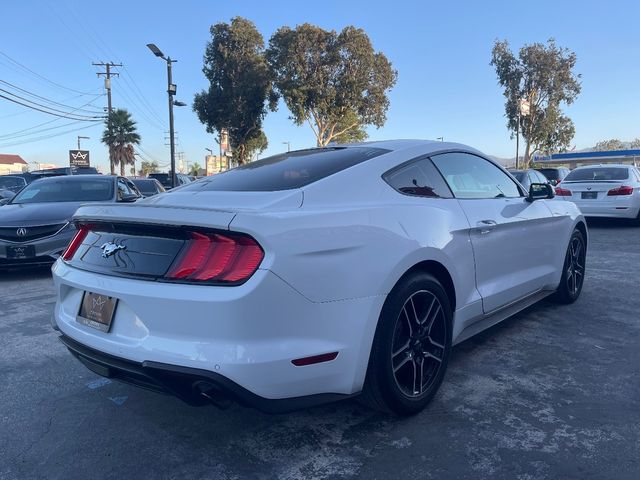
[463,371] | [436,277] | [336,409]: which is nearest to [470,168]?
[436,277]

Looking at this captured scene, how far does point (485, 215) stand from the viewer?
353 centimetres

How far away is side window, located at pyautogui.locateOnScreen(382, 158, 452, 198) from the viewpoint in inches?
119

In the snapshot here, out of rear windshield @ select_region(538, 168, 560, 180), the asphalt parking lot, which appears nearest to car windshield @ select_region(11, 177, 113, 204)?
the asphalt parking lot

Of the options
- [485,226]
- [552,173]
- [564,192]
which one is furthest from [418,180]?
[552,173]

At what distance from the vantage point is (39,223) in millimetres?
6684

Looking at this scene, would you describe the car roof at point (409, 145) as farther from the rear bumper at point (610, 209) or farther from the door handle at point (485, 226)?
the rear bumper at point (610, 209)

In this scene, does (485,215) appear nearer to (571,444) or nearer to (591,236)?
(571,444)

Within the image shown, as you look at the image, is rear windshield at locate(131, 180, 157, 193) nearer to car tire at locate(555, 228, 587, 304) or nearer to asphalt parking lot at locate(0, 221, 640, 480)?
asphalt parking lot at locate(0, 221, 640, 480)

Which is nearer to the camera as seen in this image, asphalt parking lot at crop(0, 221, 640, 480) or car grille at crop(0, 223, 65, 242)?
asphalt parking lot at crop(0, 221, 640, 480)

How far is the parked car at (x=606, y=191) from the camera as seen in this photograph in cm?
1134

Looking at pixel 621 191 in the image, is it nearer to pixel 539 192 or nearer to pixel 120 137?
pixel 539 192

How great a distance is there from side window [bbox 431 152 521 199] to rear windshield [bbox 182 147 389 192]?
55 cm

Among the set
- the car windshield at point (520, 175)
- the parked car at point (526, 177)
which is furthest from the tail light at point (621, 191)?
the car windshield at point (520, 175)

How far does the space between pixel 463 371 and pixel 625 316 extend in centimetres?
219
